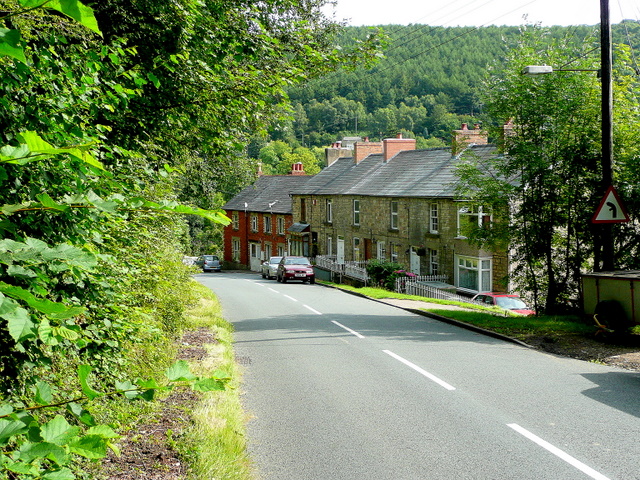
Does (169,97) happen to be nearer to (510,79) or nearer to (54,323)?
(54,323)

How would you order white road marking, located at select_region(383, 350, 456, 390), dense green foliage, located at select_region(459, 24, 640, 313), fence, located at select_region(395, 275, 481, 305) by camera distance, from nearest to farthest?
white road marking, located at select_region(383, 350, 456, 390), dense green foliage, located at select_region(459, 24, 640, 313), fence, located at select_region(395, 275, 481, 305)

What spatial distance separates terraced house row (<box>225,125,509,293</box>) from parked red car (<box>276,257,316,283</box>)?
4940 mm

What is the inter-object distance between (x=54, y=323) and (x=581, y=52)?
16512mm

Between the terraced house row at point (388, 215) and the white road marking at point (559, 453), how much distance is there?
454 inches

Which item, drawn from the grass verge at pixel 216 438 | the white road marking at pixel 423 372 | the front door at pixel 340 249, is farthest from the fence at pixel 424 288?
the grass verge at pixel 216 438

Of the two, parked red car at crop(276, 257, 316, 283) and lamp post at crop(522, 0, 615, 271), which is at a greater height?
lamp post at crop(522, 0, 615, 271)

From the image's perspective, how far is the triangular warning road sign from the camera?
13398 mm

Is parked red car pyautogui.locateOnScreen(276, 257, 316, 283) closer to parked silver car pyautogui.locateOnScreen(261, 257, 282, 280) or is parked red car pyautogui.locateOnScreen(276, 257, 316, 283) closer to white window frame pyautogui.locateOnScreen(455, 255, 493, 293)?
parked silver car pyautogui.locateOnScreen(261, 257, 282, 280)

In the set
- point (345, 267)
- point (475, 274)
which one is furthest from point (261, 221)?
point (475, 274)

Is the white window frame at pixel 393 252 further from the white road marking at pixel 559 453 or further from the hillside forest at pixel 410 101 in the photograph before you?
the hillside forest at pixel 410 101

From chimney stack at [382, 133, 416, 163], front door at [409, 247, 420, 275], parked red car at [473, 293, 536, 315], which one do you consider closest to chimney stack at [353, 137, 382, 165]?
chimney stack at [382, 133, 416, 163]

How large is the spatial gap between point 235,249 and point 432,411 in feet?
199

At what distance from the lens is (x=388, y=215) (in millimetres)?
40469

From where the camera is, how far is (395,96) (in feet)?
449
